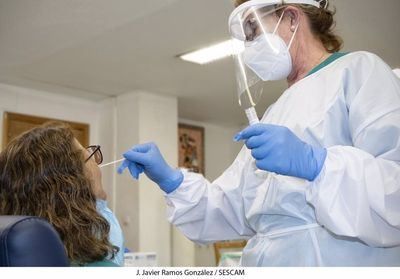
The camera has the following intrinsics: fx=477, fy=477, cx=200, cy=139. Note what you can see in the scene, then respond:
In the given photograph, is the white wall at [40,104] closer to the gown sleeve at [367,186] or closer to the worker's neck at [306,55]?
the worker's neck at [306,55]

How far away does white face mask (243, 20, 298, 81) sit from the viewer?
1205 millimetres

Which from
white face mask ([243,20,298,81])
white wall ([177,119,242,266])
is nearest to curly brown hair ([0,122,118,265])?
white face mask ([243,20,298,81])

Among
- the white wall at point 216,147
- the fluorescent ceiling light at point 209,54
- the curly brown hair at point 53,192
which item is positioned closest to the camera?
the curly brown hair at point 53,192

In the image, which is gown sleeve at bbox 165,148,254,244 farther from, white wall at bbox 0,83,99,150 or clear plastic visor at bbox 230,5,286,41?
white wall at bbox 0,83,99,150

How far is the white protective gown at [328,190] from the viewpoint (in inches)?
34.6

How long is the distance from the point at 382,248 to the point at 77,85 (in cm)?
295

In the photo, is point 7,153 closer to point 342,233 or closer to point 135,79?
point 342,233

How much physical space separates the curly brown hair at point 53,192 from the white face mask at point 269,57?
20.8 inches

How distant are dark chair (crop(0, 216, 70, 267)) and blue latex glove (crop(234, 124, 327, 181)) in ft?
1.36

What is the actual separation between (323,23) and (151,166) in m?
0.60

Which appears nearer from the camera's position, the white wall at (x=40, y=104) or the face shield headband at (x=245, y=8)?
the face shield headband at (x=245, y=8)

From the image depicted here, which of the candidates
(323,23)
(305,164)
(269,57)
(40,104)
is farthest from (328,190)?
(40,104)

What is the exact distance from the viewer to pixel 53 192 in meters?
1.06

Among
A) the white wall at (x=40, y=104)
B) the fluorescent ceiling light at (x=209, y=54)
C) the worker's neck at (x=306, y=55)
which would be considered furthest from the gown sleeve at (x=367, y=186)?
the white wall at (x=40, y=104)
